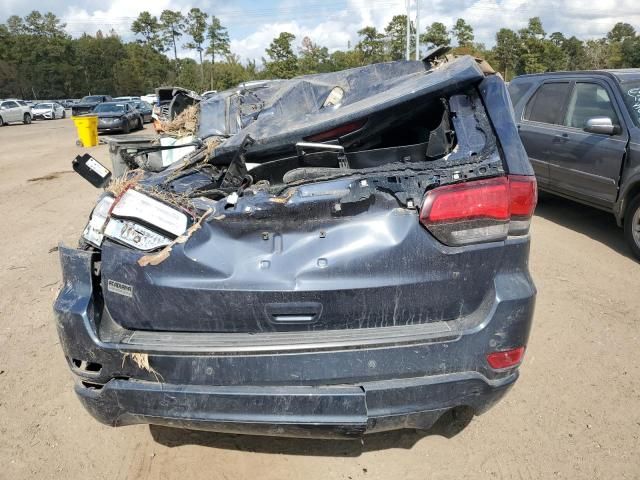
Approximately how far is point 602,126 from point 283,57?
1686 inches

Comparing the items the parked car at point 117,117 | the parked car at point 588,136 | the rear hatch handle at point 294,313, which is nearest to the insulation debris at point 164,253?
the rear hatch handle at point 294,313

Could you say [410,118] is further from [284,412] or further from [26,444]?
[26,444]

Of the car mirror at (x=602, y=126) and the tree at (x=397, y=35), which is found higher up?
the tree at (x=397, y=35)

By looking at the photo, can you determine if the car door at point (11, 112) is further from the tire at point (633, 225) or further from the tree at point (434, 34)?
the tire at point (633, 225)

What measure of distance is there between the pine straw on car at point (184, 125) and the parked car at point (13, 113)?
3225 cm

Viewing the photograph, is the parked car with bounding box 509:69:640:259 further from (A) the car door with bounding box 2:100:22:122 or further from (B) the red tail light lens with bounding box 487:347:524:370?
(A) the car door with bounding box 2:100:22:122

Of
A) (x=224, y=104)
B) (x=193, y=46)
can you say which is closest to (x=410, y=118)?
(x=224, y=104)

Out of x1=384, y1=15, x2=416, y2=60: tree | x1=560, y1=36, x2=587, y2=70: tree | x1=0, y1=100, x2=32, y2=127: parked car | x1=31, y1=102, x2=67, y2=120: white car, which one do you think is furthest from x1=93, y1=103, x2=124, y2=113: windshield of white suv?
x1=560, y1=36, x2=587, y2=70: tree

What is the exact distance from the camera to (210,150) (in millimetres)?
2896

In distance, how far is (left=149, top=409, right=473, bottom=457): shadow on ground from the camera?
2.69 metres

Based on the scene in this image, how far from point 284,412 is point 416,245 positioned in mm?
871

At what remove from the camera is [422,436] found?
2783mm

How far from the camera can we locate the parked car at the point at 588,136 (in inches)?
212

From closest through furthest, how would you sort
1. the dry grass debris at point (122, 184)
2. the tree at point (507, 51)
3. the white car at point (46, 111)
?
the dry grass debris at point (122, 184) → the white car at point (46, 111) → the tree at point (507, 51)
